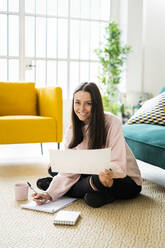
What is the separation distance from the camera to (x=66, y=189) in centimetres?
199

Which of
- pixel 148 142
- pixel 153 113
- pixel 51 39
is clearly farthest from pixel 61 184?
pixel 51 39

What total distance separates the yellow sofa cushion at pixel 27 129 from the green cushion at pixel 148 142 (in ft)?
2.47

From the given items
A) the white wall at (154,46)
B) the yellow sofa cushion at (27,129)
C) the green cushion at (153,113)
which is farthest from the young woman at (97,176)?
the white wall at (154,46)

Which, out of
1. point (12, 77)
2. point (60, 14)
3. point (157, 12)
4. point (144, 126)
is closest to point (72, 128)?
point (144, 126)

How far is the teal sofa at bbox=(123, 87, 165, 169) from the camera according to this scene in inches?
84.5

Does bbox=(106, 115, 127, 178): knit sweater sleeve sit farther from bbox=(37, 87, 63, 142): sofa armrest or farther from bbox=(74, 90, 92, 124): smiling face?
bbox=(37, 87, 63, 142): sofa armrest

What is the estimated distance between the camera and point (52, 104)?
3.19 m

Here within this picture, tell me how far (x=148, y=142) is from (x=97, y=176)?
1.84 feet

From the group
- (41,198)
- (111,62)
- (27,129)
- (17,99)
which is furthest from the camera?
(111,62)

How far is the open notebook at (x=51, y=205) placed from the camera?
1805mm

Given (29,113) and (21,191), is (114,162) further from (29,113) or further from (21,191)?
(29,113)

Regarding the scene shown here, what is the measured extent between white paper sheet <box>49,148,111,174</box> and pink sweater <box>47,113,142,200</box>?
0.36 feet

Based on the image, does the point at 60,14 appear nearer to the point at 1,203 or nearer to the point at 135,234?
the point at 1,203

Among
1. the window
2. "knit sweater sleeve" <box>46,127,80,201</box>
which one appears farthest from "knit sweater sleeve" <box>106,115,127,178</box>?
the window
